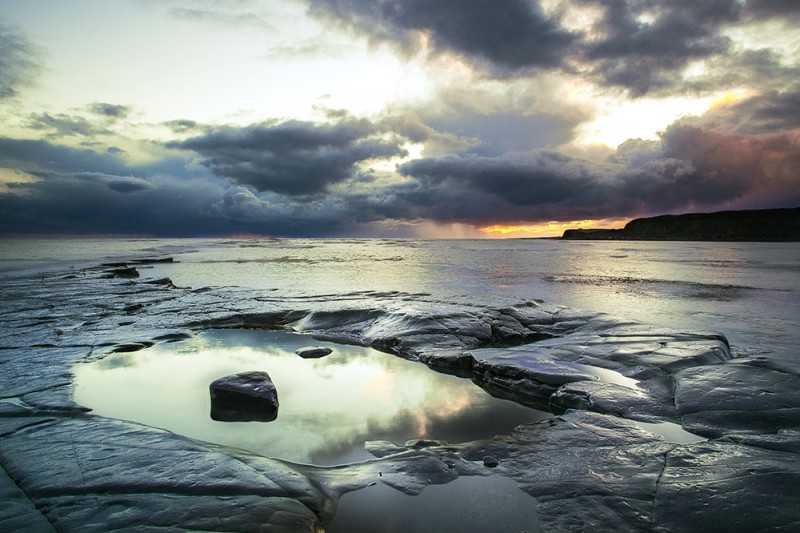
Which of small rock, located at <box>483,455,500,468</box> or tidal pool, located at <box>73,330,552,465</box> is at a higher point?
small rock, located at <box>483,455,500,468</box>

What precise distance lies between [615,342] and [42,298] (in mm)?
16712

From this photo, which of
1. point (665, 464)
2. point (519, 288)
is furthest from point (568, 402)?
point (519, 288)

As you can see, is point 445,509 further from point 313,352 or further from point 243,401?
point 313,352

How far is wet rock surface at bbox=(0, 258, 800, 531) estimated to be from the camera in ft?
9.32

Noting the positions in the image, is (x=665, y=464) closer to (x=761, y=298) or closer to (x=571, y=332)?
(x=571, y=332)

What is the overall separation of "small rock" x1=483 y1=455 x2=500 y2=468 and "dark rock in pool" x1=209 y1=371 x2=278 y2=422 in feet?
8.26

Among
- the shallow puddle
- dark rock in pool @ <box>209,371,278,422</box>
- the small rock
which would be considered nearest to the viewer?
the shallow puddle

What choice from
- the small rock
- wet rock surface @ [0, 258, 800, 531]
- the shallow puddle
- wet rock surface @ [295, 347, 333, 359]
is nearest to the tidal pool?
wet rock surface @ [295, 347, 333, 359]

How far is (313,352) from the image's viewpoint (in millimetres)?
7742

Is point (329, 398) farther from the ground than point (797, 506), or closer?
closer

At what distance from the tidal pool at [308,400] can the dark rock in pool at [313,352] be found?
119mm

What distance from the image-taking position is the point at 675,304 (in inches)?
Answer: 583

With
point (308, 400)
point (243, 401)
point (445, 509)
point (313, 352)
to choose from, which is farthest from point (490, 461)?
point (313, 352)

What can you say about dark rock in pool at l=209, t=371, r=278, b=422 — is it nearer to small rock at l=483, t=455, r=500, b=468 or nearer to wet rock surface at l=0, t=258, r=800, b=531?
wet rock surface at l=0, t=258, r=800, b=531
